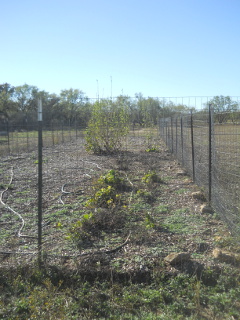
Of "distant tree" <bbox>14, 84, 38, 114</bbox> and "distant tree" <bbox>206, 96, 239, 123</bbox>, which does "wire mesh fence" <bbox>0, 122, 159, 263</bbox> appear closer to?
"distant tree" <bbox>206, 96, 239, 123</bbox>

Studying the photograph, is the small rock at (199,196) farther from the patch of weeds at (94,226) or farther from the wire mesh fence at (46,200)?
the wire mesh fence at (46,200)

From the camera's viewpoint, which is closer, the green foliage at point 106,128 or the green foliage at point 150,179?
the green foliage at point 150,179

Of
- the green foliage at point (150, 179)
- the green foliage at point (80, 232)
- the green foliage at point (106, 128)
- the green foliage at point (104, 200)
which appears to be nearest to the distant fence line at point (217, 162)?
the green foliage at point (150, 179)

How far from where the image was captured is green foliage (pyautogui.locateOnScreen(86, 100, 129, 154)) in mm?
14073

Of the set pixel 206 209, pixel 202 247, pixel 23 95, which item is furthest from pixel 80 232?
pixel 23 95

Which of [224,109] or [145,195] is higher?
[224,109]

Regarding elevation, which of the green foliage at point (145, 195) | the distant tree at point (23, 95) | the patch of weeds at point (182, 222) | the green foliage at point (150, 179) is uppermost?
the distant tree at point (23, 95)

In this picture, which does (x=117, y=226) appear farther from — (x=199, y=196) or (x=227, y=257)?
(x=199, y=196)

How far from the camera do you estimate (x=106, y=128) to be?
14125 mm

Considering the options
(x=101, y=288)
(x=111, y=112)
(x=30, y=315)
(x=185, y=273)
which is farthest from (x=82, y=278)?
(x=111, y=112)

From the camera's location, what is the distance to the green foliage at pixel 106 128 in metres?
14.1

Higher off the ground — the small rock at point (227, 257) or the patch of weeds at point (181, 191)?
the patch of weeds at point (181, 191)

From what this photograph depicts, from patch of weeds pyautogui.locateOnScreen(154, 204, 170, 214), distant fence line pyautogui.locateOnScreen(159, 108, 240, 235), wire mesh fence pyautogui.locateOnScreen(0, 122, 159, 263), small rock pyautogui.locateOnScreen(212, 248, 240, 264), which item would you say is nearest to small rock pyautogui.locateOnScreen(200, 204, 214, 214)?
distant fence line pyautogui.locateOnScreen(159, 108, 240, 235)

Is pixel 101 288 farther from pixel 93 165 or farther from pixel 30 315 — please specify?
pixel 93 165
